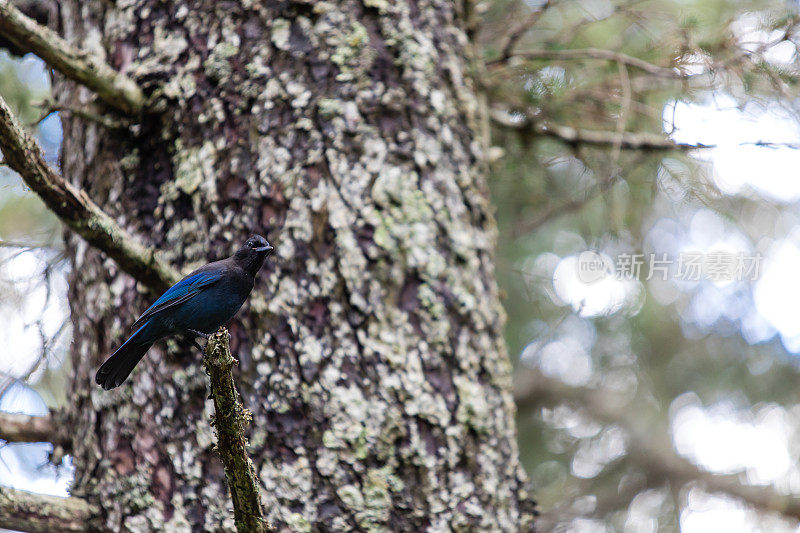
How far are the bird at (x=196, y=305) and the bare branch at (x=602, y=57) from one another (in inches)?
73.5

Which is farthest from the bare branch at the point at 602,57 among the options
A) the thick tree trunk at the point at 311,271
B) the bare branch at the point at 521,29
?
the thick tree trunk at the point at 311,271

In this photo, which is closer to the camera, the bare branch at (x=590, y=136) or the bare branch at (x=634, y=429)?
the bare branch at (x=590, y=136)

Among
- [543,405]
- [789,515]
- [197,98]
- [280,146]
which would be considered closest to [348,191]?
[280,146]

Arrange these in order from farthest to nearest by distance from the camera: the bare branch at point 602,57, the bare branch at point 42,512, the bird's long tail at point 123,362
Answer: the bare branch at point 602,57 → the bare branch at point 42,512 → the bird's long tail at point 123,362

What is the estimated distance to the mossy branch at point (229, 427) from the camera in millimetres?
1626

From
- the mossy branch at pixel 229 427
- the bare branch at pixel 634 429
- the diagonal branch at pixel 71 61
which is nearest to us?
the mossy branch at pixel 229 427

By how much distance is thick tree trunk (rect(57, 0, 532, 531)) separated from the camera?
221cm

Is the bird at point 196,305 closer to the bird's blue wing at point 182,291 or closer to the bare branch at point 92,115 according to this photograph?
the bird's blue wing at point 182,291

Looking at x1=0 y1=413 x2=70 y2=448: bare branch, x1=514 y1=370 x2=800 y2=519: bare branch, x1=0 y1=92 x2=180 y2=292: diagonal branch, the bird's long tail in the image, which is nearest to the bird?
the bird's long tail

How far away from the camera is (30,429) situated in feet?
8.41

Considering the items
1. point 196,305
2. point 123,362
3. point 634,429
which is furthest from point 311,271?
point 634,429

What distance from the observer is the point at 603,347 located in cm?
585

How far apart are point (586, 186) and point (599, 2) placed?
4.45 feet

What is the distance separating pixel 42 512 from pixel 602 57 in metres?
2.76
